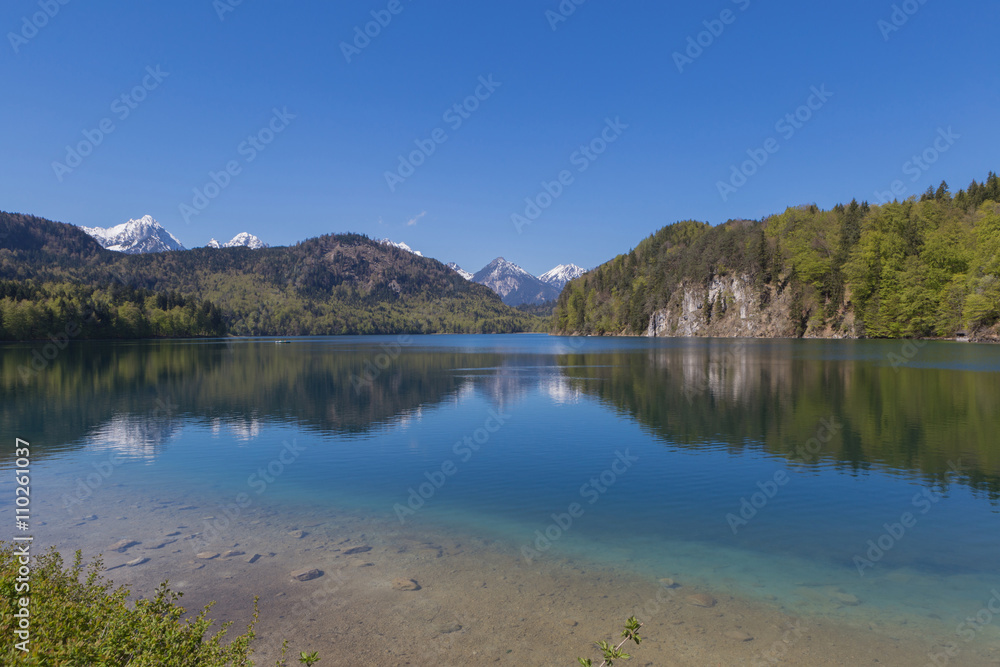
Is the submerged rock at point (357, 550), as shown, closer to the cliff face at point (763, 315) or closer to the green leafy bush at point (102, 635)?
the green leafy bush at point (102, 635)

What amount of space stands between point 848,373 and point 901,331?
96.3 m

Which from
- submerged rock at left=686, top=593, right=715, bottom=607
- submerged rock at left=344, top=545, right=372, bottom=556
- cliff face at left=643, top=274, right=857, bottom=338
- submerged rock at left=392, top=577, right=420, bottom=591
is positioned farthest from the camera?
cliff face at left=643, top=274, right=857, bottom=338

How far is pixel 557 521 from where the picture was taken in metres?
18.2

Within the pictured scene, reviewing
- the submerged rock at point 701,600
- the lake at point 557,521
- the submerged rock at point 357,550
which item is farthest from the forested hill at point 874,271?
the submerged rock at point 357,550

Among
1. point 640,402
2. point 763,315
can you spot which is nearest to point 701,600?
point 640,402

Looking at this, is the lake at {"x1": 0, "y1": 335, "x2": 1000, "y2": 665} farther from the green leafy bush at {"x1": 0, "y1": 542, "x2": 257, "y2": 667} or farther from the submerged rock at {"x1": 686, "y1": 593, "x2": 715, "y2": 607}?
the green leafy bush at {"x1": 0, "y1": 542, "x2": 257, "y2": 667}

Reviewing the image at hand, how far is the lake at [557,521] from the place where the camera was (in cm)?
1139

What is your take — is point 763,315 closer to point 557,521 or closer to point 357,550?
point 557,521

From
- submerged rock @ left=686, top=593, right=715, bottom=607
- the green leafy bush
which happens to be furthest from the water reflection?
the green leafy bush

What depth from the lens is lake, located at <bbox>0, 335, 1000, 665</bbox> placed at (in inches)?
448

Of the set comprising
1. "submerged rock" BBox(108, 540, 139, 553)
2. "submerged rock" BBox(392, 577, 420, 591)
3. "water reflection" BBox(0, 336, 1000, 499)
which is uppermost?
"water reflection" BBox(0, 336, 1000, 499)

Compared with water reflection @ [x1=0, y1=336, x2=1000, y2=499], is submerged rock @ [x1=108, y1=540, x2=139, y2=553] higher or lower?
lower

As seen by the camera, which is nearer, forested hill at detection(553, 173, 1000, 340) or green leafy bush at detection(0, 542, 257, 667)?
green leafy bush at detection(0, 542, 257, 667)

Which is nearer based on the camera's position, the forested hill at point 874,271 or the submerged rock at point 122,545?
the submerged rock at point 122,545
